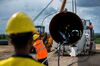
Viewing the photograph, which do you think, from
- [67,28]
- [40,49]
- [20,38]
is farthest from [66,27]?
[20,38]

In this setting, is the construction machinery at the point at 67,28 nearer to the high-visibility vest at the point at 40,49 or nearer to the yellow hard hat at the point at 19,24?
the high-visibility vest at the point at 40,49

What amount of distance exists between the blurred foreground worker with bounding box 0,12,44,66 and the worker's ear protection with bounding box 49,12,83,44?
528 cm

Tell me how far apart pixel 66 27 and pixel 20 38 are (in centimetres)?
554

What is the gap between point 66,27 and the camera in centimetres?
866

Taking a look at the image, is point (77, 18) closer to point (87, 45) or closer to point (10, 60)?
point (10, 60)

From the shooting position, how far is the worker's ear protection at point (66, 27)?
8.57m

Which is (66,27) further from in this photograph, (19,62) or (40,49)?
(19,62)

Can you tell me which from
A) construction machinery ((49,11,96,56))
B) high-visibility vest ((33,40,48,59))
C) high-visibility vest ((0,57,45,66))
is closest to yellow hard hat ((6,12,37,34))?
high-visibility vest ((0,57,45,66))

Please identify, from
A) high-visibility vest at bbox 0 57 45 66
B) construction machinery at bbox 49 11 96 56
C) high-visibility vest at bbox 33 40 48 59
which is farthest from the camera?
high-visibility vest at bbox 33 40 48 59

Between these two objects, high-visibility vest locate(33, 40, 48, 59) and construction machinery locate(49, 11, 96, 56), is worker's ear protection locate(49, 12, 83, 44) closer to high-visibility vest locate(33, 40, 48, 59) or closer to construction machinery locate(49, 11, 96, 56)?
construction machinery locate(49, 11, 96, 56)

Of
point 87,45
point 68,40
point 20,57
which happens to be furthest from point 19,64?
point 87,45

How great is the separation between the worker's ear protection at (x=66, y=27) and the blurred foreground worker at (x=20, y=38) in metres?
5.28

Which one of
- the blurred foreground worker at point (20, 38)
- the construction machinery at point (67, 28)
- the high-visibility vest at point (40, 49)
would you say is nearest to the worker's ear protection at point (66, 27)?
the construction machinery at point (67, 28)

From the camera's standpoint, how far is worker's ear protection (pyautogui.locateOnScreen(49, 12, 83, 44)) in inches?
337
